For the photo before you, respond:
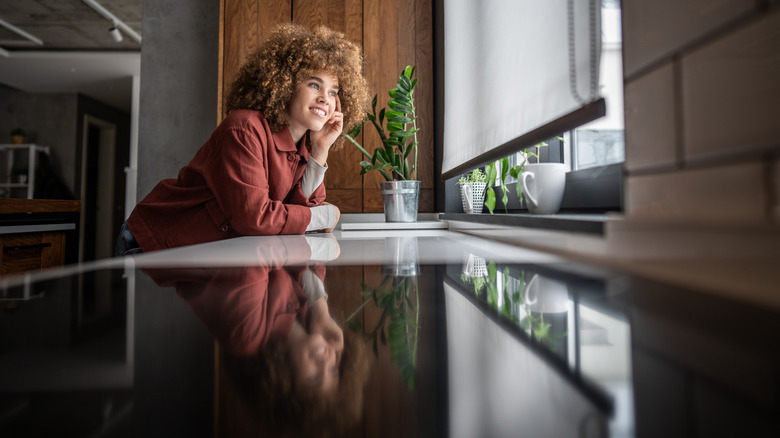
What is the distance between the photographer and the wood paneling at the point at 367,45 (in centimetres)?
218

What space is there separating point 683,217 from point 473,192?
1315 mm

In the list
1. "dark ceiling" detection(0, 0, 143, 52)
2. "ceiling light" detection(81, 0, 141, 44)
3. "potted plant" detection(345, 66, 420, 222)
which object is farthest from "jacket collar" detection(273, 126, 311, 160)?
"ceiling light" detection(81, 0, 141, 44)

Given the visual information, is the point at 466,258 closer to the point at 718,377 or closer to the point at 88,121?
the point at 718,377

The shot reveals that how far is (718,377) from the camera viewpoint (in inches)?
5.1

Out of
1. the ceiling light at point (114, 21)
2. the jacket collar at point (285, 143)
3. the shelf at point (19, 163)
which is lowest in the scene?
the jacket collar at point (285, 143)

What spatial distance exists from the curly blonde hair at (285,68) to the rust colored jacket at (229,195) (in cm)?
12

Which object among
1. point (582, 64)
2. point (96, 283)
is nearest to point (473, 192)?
point (582, 64)

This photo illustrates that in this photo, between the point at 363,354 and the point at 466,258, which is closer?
the point at 363,354

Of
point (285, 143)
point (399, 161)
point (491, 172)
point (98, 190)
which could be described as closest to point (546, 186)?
point (491, 172)

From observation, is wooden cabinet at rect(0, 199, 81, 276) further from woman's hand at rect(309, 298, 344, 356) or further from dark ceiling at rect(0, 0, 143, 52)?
woman's hand at rect(309, 298, 344, 356)

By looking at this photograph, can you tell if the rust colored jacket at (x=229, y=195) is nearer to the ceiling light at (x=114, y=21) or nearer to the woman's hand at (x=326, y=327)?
the woman's hand at (x=326, y=327)

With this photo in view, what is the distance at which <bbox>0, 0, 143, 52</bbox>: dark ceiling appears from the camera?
3.60m

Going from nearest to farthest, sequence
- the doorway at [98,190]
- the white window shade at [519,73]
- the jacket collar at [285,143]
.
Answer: the white window shade at [519,73] < the jacket collar at [285,143] < the doorway at [98,190]

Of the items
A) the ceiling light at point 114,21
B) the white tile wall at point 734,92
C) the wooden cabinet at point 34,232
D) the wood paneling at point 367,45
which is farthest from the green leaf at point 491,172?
the ceiling light at point 114,21
